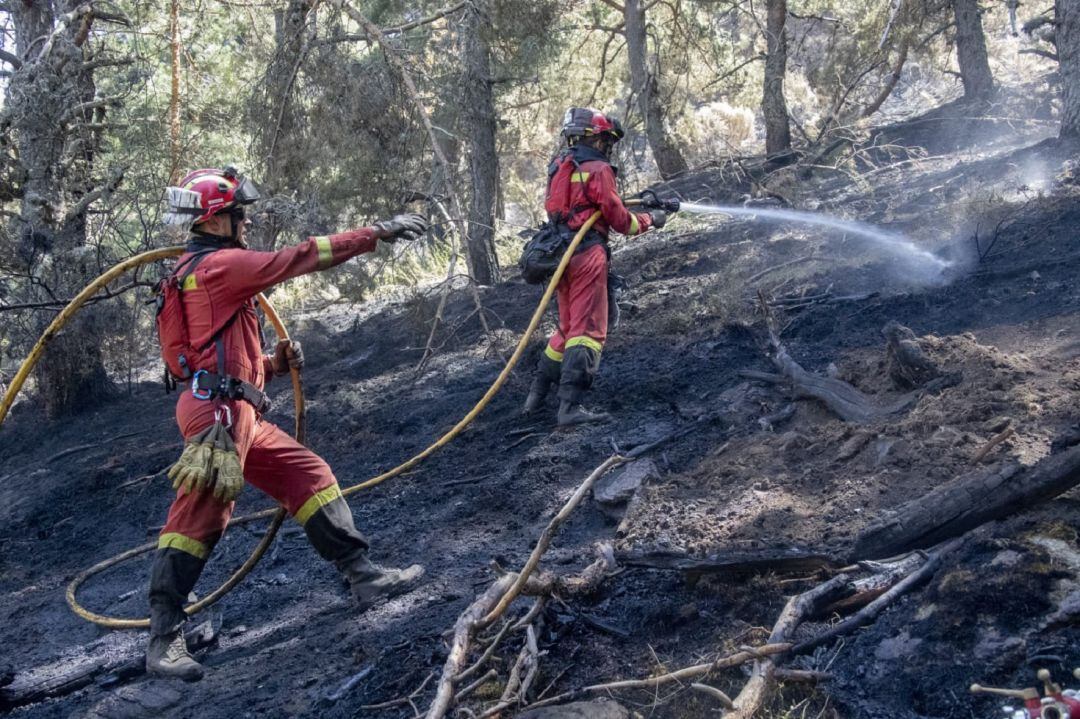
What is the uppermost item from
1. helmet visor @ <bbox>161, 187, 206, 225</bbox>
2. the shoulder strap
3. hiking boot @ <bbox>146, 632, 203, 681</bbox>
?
helmet visor @ <bbox>161, 187, 206, 225</bbox>

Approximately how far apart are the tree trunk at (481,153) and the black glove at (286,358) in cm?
441

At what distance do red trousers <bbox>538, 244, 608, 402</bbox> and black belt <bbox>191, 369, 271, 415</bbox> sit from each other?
9.37 feet

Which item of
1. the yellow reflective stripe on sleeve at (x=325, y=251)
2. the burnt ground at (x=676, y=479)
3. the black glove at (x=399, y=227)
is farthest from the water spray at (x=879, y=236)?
the yellow reflective stripe on sleeve at (x=325, y=251)

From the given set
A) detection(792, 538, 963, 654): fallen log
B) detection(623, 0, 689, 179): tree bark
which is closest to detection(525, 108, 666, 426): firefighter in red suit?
detection(792, 538, 963, 654): fallen log

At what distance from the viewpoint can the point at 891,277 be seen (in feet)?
26.8

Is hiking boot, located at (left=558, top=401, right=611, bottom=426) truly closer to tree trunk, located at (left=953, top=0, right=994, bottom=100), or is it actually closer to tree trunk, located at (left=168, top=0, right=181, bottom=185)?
tree trunk, located at (left=168, top=0, right=181, bottom=185)

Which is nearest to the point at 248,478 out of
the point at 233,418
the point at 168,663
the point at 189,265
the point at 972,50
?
the point at 233,418

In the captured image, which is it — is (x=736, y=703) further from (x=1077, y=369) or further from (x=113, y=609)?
(x=113, y=609)

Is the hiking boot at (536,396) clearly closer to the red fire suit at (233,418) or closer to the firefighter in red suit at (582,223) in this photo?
the firefighter in red suit at (582,223)

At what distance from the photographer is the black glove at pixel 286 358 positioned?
208 inches

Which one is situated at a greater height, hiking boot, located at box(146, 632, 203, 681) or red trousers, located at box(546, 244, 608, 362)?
red trousers, located at box(546, 244, 608, 362)

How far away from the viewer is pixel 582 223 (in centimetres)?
704

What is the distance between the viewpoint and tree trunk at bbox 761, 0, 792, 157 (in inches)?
489

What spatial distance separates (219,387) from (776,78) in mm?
10082
